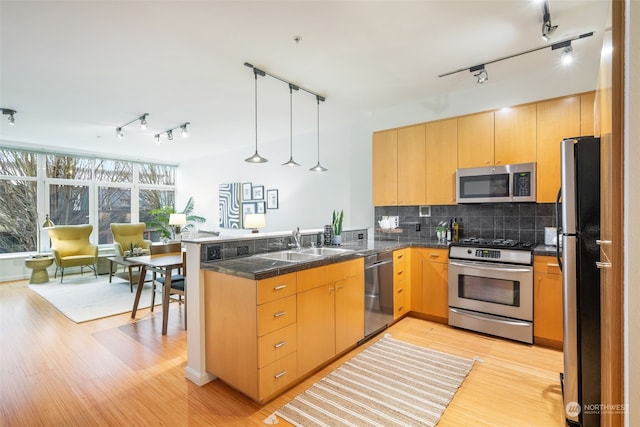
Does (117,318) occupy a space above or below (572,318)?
below

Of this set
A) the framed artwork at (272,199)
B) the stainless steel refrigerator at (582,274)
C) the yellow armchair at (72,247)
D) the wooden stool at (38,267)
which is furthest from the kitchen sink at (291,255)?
the wooden stool at (38,267)

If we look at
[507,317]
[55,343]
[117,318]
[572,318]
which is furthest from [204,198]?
[572,318]

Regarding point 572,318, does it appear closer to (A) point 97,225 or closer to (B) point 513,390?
(B) point 513,390

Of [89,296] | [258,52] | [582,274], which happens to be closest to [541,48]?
[582,274]

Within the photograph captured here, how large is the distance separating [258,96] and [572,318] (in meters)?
3.70

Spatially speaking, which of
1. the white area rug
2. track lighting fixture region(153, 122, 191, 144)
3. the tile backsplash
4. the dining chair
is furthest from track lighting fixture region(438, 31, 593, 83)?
the white area rug

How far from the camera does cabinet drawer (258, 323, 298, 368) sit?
81.6 inches

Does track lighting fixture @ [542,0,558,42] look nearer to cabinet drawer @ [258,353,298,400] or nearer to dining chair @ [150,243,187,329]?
cabinet drawer @ [258,353,298,400]

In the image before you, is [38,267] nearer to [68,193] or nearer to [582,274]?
[68,193]

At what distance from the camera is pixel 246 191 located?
6.76 meters

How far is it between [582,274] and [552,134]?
188cm

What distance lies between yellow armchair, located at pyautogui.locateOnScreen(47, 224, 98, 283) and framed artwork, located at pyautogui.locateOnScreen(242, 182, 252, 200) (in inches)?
124

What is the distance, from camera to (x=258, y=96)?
153 inches

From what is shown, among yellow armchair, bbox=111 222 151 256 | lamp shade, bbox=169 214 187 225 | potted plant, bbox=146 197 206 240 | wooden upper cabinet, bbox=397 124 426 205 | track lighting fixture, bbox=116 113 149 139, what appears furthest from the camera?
potted plant, bbox=146 197 206 240
